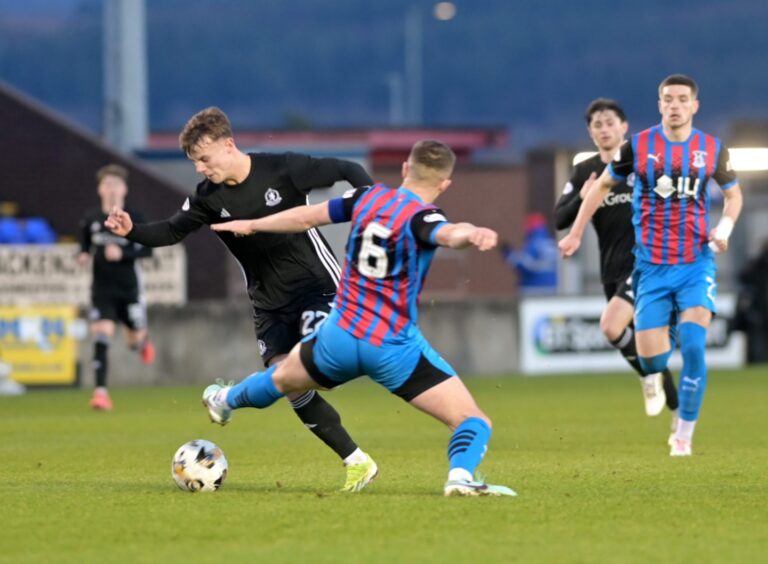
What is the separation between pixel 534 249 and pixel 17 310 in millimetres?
Answer: 9232

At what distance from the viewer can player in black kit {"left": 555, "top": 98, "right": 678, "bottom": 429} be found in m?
12.7

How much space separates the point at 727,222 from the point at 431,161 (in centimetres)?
328

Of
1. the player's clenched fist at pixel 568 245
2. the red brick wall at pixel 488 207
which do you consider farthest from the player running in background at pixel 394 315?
the red brick wall at pixel 488 207

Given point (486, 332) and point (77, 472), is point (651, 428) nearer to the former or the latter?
point (77, 472)

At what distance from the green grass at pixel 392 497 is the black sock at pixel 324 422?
0.79 ft

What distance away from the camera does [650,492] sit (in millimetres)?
8711

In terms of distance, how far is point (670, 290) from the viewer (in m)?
11.1

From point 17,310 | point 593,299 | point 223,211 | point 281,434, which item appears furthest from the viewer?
point 593,299

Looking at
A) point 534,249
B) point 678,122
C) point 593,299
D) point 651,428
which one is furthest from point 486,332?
point 678,122

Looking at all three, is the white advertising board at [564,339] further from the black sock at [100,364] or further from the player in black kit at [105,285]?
the black sock at [100,364]

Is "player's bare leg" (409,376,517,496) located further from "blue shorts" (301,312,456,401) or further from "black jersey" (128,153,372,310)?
"black jersey" (128,153,372,310)

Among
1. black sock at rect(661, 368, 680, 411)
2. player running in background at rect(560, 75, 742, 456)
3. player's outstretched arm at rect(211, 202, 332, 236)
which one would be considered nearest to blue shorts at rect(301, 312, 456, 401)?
player's outstretched arm at rect(211, 202, 332, 236)

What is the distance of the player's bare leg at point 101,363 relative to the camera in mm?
17406

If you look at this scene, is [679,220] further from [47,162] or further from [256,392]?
[47,162]
